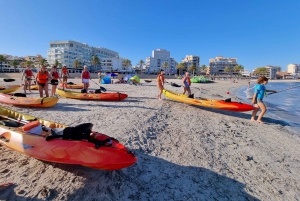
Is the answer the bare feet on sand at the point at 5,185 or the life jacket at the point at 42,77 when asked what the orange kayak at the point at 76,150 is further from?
the life jacket at the point at 42,77

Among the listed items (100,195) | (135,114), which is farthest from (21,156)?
(135,114)

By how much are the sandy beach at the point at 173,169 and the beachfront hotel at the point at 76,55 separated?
64.9m

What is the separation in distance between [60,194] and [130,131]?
261 centimetres

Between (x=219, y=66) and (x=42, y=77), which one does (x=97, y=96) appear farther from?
(x=219, y=66)

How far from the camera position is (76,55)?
245ft

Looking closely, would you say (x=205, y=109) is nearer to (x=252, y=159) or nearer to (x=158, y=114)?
(x=158, y=114)

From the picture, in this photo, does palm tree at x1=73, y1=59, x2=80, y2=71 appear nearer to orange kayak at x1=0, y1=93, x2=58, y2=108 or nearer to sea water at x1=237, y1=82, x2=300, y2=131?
sea water at x1=237, y1=82, x2=300, y2=131

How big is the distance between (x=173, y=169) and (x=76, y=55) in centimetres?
8044

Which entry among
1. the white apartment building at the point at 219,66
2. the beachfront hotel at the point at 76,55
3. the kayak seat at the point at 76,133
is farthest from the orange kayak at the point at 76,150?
the white apartment building at the point at 219,66

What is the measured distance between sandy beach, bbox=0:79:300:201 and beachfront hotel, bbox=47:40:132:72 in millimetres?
64944

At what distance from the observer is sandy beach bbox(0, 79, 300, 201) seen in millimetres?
2703

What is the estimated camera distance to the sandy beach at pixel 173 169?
2.70m

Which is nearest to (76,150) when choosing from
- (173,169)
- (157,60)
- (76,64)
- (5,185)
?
(5,185)

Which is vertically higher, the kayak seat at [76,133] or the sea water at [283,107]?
the kayak seat at [76,133]
